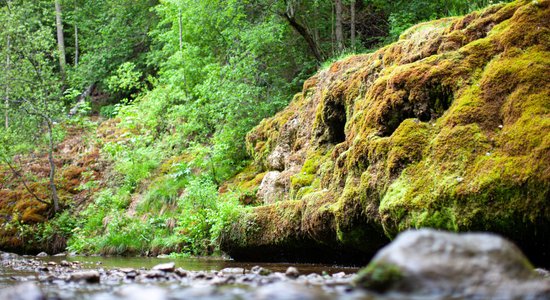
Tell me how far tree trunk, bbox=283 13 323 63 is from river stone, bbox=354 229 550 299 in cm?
1406

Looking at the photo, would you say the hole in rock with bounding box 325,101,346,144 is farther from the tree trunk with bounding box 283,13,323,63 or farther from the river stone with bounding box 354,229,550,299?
the river stone with bounding box 354,229,550,299

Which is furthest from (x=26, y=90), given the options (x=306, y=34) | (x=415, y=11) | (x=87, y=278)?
(x=87, y=278)

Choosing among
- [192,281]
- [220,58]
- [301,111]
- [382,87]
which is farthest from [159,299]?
[220,58]

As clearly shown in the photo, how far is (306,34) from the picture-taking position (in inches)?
662

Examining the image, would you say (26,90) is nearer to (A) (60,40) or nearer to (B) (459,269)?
(A) (60,40)

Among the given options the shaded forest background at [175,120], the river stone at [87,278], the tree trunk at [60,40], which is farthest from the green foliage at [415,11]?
the tree trunk at [60,40]

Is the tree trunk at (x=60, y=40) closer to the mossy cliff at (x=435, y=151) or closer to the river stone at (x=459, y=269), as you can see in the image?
the mossy cliff at (x=435, y=151)

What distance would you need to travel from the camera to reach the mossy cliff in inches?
197

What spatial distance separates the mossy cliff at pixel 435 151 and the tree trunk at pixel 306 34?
6504 mm

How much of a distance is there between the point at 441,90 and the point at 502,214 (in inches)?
97.8

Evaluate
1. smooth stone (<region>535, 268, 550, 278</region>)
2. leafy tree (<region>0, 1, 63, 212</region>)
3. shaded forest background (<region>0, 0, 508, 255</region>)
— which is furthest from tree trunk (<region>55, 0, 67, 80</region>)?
smooth stone (<region>535, 268, 550, 278</region>)

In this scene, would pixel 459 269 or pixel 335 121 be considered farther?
pixel 335 121

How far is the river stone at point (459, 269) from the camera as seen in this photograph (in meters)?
2.85

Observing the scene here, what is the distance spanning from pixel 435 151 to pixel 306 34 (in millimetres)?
11390
